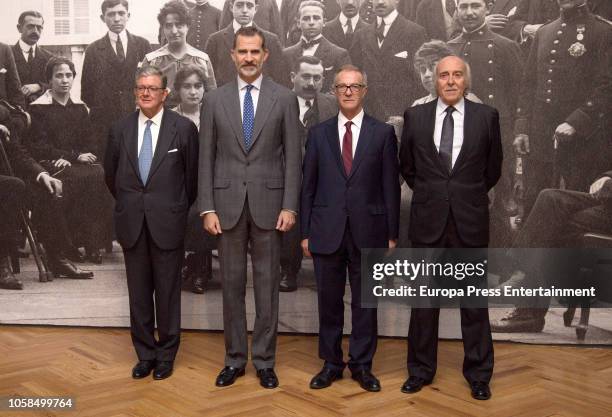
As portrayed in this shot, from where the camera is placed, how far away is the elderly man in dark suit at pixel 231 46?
3.96 meters

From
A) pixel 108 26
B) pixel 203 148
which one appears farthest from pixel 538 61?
pixel 108 26

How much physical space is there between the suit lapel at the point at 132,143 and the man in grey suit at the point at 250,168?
385mm

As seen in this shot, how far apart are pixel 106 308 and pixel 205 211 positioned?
170 cm

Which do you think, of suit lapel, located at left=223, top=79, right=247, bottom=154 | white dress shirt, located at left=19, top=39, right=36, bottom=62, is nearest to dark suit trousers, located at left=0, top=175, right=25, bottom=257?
white dress shirt, located at left=19, top=39, right=36, bottom=62

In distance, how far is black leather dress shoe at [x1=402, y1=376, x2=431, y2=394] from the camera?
2969 millimetres

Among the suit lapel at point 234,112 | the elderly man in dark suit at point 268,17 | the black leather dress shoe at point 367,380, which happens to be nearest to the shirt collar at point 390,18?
the elderly man in dark suit at point 268,17

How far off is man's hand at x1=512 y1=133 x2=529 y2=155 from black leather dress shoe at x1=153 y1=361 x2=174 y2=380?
2417mm

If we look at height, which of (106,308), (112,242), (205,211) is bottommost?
(106,308)

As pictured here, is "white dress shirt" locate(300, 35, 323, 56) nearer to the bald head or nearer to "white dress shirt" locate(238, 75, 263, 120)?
"white dress shirt" locate(238, 75, 263, 120)

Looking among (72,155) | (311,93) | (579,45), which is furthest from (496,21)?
(72,155)

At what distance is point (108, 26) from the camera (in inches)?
163

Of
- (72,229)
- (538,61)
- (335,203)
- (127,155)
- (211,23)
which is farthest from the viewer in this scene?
(72,229)

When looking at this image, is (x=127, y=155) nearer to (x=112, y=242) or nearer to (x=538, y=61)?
(x=112, y=242)

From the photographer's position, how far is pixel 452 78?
9.23ft
